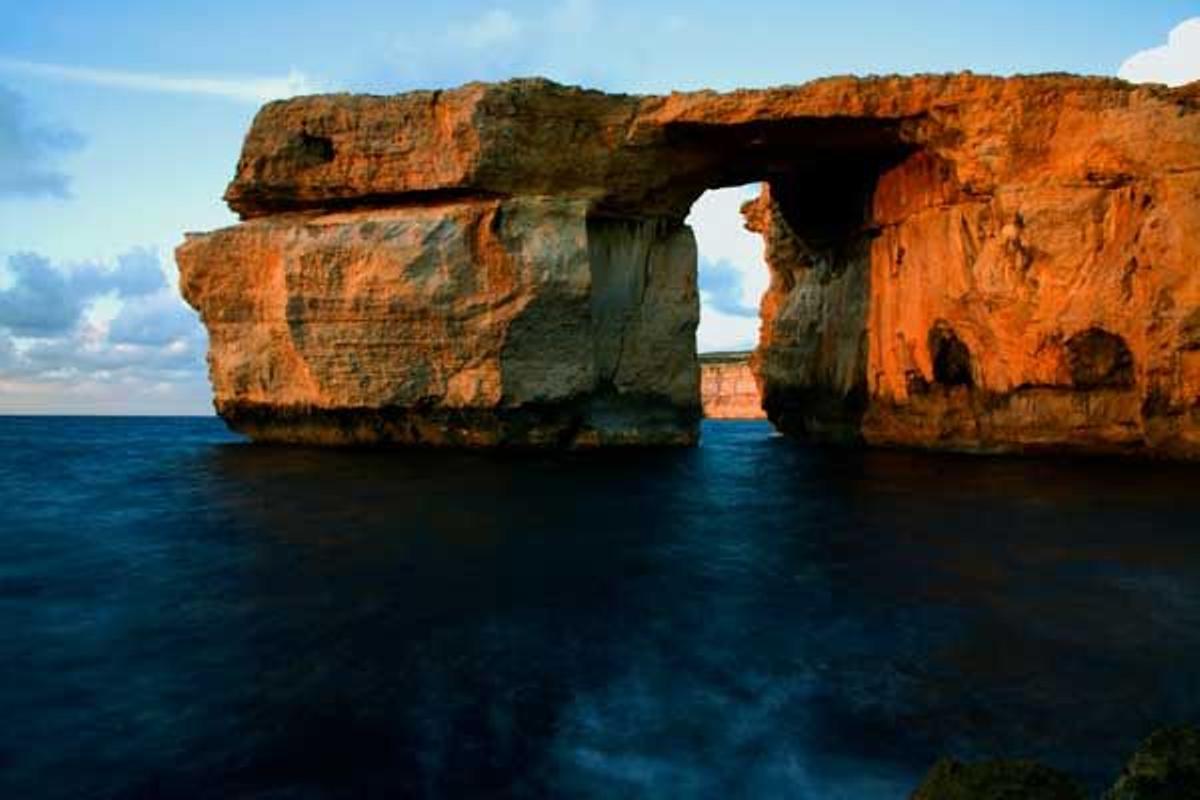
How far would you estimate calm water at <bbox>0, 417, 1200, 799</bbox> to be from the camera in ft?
17.3

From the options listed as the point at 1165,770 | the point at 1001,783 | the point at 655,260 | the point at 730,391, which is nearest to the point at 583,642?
the point at 1001,783

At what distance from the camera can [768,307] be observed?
3212 centimetres

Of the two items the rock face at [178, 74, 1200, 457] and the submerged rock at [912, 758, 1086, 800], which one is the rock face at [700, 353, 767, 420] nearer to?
the rock face at [178, 74, 1200, 457]

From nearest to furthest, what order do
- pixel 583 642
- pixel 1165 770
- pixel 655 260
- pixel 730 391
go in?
pixel 1165 770 → pixel 583 642 → pixel 655 260 → pixel 730 391

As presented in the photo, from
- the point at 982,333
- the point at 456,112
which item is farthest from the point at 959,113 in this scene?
the point at 456,112

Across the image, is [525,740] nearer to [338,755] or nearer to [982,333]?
[338,755]

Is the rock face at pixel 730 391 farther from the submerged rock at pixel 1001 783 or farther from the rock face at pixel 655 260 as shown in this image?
the submerged rock at pixel 1001 783

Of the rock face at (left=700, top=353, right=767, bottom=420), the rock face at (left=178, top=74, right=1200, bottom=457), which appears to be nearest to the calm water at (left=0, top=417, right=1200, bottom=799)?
the rock face at (left=178, top=74, right=1200, bottom=457)

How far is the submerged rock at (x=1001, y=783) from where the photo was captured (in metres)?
3.53

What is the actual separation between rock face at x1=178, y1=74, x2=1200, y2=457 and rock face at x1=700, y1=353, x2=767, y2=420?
179 ft

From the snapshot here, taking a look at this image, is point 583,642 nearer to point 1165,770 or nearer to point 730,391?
point 1165,770

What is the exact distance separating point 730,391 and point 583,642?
73.5 m

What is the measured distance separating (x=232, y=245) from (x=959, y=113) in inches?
708

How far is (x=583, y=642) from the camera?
7.36 m
